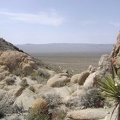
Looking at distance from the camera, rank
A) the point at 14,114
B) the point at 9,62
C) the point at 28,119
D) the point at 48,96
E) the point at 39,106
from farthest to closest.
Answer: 1. the point at 9,62
2. the point at 48,96
3. the point at 14,114
4. the point at 39,106
5. the point at 28,119

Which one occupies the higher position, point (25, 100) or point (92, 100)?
point (92, 100)

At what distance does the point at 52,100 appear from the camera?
13125 mm

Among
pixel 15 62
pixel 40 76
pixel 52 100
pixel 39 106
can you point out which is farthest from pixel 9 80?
pixel 39 106

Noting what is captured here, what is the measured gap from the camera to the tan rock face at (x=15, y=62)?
23.2 m

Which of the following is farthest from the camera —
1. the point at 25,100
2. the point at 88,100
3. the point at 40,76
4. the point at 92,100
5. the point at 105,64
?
the point at 40,76

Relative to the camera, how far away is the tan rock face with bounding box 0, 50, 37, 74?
76.2ft

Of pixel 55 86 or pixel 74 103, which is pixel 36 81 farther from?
pixel 74 103

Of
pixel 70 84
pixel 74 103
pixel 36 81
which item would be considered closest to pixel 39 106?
pixel 74 103

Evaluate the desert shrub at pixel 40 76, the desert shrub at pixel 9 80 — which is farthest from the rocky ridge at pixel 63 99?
the desert shrub at pixel 40 76

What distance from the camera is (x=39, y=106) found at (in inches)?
450

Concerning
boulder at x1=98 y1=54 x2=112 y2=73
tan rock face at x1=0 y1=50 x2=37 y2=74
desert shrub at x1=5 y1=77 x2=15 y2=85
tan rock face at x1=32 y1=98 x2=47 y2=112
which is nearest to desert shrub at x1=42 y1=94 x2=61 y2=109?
tan rock face at x1=32 y1=98 x2=47 y2=112

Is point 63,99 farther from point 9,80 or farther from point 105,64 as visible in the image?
point 9,80

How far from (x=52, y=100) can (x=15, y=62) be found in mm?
11094

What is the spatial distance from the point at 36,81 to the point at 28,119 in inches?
372
